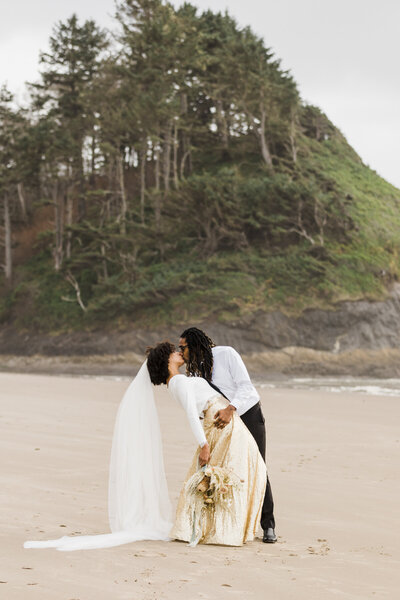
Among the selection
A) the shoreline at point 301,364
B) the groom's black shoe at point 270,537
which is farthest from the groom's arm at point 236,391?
the shoreline at point 301,364

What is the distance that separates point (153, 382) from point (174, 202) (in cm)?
3669

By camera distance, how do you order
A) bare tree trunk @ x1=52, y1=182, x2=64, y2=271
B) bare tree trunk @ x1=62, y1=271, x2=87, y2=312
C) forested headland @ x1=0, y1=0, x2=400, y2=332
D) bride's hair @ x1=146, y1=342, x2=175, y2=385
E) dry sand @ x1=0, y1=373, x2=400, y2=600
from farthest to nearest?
bare tree trunk @ x1=52, y1=182, x2=64, y2=271 → bare tree trunk @ x1=62, y1=271, x2=87, y2=312 → forested headland @ x1=0, y1=0, x2=400, y2=332 → bride's hair @ x1=146, y1=342, x2=175, y2=385 → dry sand @ x1=0, y1=373, x2=400, y2=600

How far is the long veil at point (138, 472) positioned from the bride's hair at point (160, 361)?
6.1 inches

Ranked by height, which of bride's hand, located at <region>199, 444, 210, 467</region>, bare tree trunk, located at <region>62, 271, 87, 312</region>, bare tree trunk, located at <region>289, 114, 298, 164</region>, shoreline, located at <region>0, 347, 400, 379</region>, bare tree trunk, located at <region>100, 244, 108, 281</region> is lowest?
shoreline, located at <region>0, 347, 400, 379</region>

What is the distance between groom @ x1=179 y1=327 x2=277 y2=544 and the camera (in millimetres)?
5617

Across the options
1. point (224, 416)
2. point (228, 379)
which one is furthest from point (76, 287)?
point (224, 416)

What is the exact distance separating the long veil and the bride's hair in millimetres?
156

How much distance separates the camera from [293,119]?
148 feet

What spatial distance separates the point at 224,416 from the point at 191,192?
3566cm

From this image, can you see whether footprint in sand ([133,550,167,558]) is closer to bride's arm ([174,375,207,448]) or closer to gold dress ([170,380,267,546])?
gold dress ([170,380,267,546])

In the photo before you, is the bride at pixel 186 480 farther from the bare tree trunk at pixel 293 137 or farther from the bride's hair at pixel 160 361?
the bare tree trunk at pixel 293 137

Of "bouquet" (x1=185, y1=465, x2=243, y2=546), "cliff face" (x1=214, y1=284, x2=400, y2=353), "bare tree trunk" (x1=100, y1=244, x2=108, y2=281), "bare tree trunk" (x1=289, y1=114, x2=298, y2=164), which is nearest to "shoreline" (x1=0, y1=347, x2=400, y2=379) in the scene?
"cliff face" (x1=214, y1=284, x2=400, y2=353)

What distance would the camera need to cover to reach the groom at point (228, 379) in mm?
5617

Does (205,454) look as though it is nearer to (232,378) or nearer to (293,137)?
(232,378)
